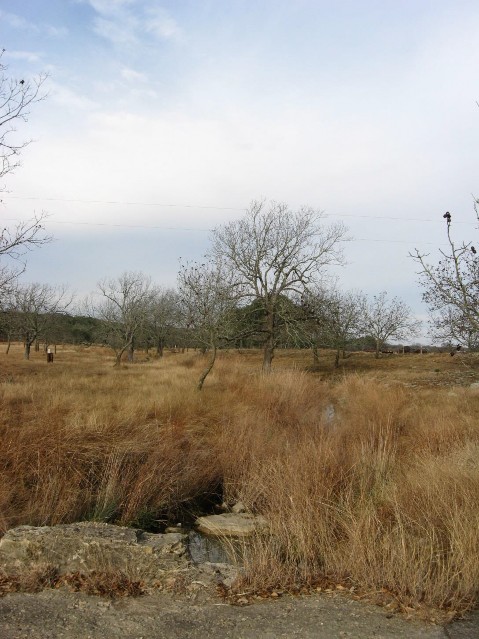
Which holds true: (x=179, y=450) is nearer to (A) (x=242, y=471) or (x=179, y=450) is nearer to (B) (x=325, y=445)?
(A) (x=242, y=471)

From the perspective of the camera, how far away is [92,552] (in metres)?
4.46

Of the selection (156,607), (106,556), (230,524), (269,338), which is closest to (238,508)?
(230,524)

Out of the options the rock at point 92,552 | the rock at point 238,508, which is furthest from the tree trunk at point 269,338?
the rock at point 92,552

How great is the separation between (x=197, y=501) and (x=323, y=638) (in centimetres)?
525

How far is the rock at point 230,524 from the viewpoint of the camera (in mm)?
6527

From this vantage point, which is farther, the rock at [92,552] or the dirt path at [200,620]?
the rock at [92,552]

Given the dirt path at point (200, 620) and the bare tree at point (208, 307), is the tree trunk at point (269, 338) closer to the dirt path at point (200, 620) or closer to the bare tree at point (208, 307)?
the bare tree at point (208, 307)

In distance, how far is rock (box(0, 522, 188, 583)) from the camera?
4375 mm

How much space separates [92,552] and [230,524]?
9.52ft

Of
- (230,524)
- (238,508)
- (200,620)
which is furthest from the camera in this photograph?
(238,508)

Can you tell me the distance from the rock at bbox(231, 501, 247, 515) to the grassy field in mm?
145

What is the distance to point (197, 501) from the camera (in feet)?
27.3

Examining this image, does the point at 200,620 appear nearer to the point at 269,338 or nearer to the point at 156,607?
the point at 156,607

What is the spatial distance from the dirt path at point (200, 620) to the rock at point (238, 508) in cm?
378
